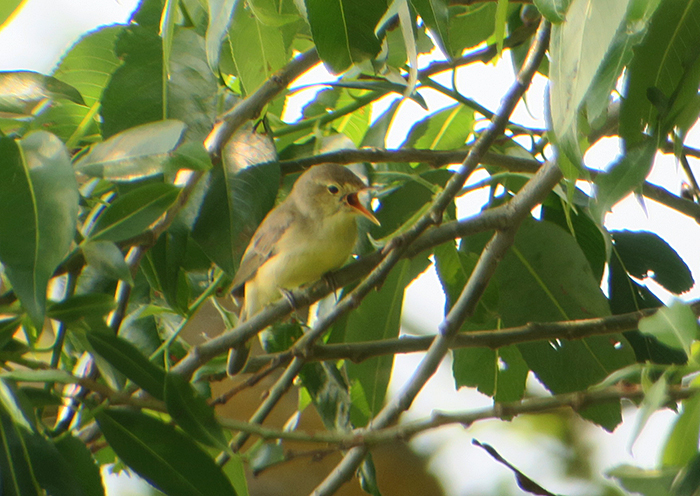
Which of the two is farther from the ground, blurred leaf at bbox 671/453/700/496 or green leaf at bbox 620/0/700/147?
green leaf at bbox 620/0/700/147

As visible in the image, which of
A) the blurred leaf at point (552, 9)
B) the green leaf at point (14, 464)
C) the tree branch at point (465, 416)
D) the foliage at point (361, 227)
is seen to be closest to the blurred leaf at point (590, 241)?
the foliage at point (361, 227)

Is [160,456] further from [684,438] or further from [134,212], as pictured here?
[684,438]

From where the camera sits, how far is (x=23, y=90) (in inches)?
50.1

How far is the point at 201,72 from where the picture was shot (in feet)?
4.93

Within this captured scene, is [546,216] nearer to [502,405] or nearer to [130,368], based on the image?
[502,405]

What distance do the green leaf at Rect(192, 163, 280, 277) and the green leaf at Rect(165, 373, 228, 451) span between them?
30cm

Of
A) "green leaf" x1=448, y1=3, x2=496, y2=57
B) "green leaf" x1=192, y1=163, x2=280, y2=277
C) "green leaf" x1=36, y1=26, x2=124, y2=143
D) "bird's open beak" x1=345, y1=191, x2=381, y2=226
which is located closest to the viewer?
"green leaf" x1=192, y1=163, x2=280, y2=277

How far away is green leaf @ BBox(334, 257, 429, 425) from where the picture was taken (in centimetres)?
179

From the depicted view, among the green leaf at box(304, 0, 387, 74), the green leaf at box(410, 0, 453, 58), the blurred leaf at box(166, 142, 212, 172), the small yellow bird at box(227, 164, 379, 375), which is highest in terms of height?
the small yellow bird at box(227, 164, 379, 375)

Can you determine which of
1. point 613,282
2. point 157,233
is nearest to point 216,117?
point 157,233

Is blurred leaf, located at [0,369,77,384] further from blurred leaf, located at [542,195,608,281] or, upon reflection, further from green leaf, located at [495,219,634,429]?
blurred leaf, located at [542,195,608,281]

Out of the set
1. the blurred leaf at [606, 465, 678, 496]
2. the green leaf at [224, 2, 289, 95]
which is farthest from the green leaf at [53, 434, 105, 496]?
the blurred leaf at [606, 465, 678, 496]

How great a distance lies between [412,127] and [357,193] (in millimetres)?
642

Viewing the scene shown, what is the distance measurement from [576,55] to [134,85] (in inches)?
38.7
